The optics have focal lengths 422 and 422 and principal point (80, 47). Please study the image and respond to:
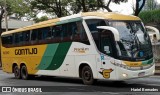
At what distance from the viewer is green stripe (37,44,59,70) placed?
70.0ft

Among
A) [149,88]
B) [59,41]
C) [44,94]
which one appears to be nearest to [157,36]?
[149,88]

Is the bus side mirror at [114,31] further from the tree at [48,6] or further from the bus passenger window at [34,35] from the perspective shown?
the tree at [48,6]

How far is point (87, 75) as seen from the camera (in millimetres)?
18859

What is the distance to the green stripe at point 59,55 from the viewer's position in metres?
20.3

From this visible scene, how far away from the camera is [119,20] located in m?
17.8

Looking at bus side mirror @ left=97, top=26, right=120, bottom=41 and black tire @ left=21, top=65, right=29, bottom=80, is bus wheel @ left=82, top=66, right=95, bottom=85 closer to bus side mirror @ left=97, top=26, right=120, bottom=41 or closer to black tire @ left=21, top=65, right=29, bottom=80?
bus side mirror @ left=97, top=26, right=120, bottom=41

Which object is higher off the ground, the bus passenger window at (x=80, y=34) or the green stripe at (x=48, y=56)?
the bus passenger window at (x=80, y=34)

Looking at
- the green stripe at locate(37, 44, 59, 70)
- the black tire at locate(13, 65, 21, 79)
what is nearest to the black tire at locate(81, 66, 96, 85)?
the green stripe at locate(37, 44, 59, 70)

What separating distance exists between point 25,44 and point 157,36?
8627 millimetres

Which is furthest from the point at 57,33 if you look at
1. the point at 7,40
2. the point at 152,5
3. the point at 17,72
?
the point at 152,5

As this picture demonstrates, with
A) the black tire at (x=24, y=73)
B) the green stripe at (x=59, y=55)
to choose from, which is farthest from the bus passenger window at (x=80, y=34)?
the black tire at (x=24, y=73)

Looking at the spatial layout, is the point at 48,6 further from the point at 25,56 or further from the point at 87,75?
the point at 87,75

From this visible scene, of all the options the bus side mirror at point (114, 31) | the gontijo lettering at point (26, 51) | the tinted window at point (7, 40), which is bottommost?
the gontijo lettering at point (26, 51)

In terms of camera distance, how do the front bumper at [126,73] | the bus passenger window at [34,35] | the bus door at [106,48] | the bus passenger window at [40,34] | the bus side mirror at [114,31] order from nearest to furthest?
the bus side mirror at [114,31]
the front bumper at [126,73]
the bus door at [106,48]
the bus passenger window at [40,34]
the bus passenger window at [34,35]
